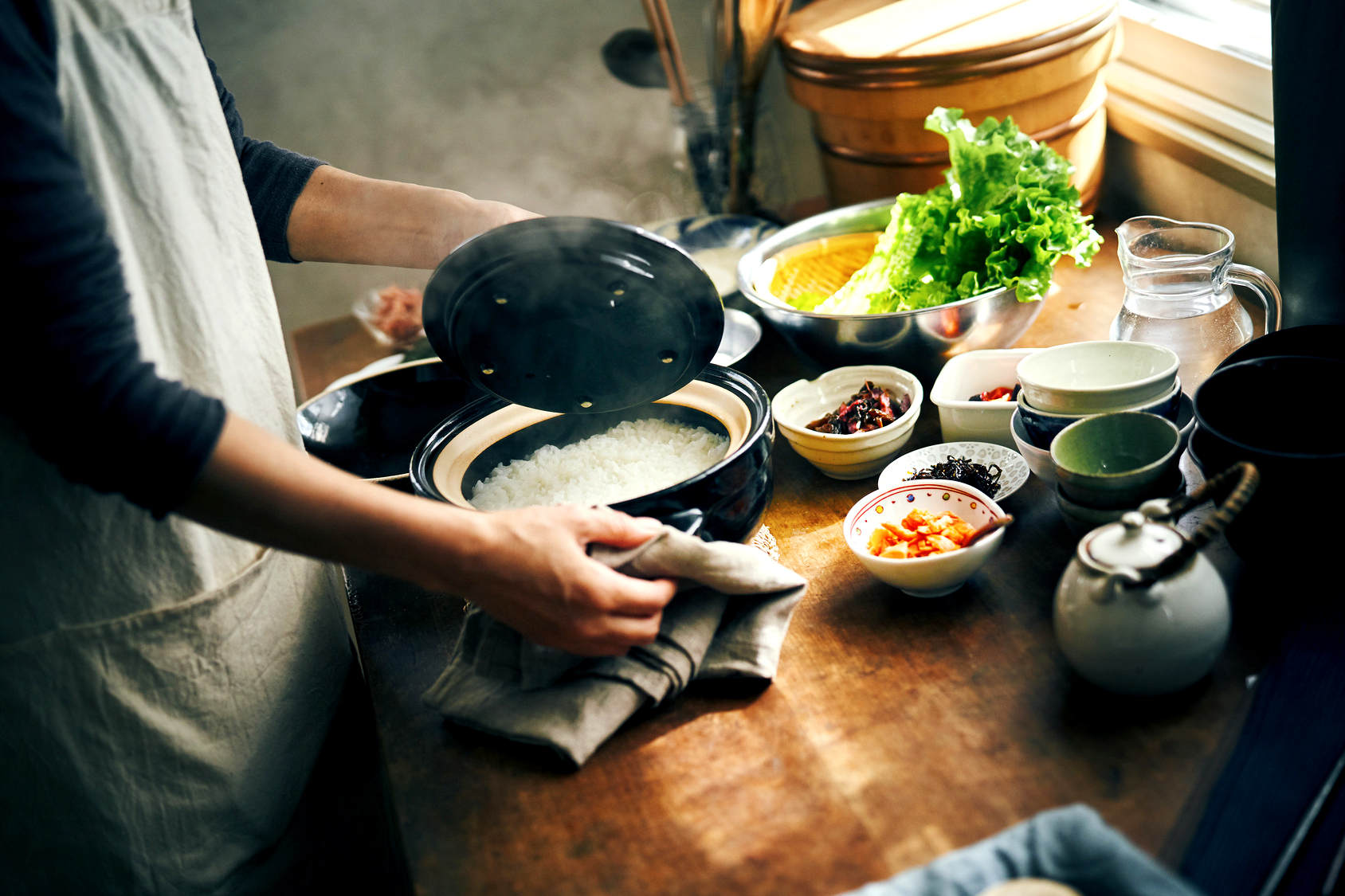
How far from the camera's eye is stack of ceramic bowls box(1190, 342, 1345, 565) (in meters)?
0.98

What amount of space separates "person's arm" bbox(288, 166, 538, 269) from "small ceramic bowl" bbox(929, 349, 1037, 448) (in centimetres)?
74

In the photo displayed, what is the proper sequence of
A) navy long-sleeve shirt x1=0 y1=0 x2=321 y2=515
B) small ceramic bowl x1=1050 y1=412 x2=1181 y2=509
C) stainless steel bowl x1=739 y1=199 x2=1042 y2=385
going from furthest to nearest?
stainless steel bowl x1=739 y1=199 x2=1042 y2=385 < small ceramic bowl x1=1050 y1=412 x2=1181 y2=509 < navy long-sleeve shirt x1=0 y1=0 x2=321 y2=515

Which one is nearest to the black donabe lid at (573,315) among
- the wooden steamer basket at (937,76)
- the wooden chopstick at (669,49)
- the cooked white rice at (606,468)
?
the cooked white rice at (606,468)

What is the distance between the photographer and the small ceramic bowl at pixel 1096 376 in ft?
3.83

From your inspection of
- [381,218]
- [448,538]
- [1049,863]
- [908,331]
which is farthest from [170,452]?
[908,331]

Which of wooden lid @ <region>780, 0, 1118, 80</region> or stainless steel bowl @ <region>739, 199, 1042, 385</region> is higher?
wooden lid @ <region>780, 0, 1118, 80</region>

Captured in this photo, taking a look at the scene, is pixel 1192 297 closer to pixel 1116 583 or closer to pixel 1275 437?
pixel 1275 437

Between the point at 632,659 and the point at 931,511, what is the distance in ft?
1.57

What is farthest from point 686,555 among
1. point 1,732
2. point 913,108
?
point 913,108

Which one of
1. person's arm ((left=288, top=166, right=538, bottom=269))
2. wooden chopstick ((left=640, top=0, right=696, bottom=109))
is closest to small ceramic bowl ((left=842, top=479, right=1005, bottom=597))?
person's arm ((left=288, top=166, right=538, bottom=269))

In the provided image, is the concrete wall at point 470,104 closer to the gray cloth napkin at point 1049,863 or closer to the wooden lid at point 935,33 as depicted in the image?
the wooden lid at point 935,33

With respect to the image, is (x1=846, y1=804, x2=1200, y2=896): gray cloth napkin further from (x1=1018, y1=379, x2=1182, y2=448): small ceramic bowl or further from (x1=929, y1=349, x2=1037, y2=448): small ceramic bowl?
(x1=929, y1=349, x2=1037, y2=448): small ceramic bowl

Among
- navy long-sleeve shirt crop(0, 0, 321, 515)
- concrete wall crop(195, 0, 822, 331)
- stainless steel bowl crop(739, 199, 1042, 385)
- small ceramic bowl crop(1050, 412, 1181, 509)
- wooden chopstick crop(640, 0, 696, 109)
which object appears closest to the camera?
navy long-sleeve shirt crop(0, 0, 321, 515)

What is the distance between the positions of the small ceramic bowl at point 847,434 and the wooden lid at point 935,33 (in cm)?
74
